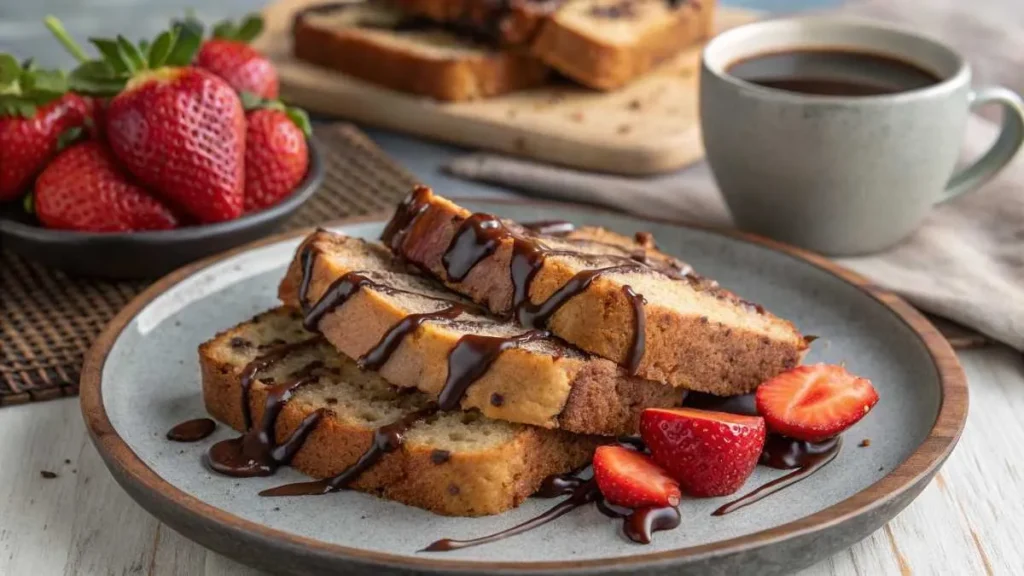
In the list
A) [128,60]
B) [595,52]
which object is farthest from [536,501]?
[595,52]

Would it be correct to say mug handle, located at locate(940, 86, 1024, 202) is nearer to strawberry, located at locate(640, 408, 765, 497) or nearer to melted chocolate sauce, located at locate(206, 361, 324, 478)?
strawberry, located at locate(640, 408, 765, 497)

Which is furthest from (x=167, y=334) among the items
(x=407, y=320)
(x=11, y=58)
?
(x=11, y=58)

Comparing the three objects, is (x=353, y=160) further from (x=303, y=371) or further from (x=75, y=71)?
(x=303, y=371)

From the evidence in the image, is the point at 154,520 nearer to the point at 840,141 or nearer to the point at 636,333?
the point at 636,333

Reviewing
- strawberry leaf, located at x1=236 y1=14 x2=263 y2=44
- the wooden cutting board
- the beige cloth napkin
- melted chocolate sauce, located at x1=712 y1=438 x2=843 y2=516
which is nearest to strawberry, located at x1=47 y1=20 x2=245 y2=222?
strawberry leaf, located at x1=236 y1=14 x2=263 y2=44

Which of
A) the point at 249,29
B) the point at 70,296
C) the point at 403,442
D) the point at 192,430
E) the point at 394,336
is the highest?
the point at 249,29

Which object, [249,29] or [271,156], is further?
[249,29]

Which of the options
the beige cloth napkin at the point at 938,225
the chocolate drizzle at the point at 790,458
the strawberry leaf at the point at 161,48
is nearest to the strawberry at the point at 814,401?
the chocolate drizzle at the point at 790,458
